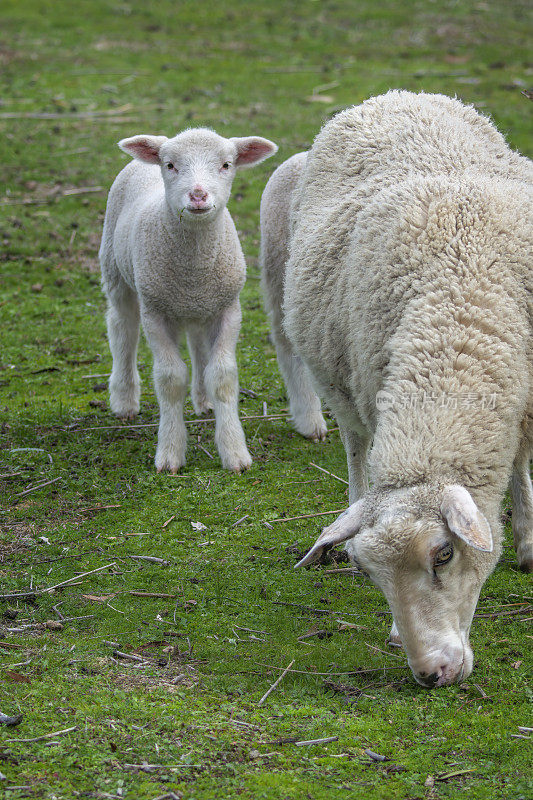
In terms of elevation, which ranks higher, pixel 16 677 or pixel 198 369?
pixel 16 677

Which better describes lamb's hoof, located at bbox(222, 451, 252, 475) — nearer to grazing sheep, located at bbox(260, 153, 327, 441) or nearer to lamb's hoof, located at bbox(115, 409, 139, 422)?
grazing sheep, located at bbox(260, 153, 327, 441)

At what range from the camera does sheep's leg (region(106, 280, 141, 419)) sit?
23.9 feet

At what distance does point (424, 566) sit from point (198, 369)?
12.9ft

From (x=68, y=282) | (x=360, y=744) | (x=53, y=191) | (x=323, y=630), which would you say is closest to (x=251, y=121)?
(x=53, y=191)

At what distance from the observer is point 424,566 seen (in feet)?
11.5

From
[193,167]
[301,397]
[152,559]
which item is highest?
[193,167]

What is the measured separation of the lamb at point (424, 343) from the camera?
356cm

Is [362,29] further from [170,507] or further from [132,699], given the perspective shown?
[132,699]

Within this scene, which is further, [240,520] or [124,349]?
[124,349]

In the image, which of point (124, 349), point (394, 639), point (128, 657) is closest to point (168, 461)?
point (124, 349)

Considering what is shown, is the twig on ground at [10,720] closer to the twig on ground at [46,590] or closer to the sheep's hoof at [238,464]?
the twig on ground at [46,590]

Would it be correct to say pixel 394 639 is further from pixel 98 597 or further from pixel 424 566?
pixel 98 597

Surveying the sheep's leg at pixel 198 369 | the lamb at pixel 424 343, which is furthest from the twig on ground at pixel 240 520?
the sheep's leg at pixel 198 369

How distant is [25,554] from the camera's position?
5.23 meters
